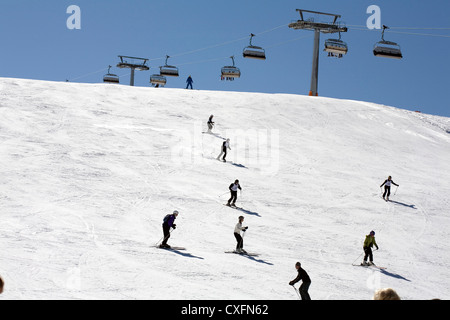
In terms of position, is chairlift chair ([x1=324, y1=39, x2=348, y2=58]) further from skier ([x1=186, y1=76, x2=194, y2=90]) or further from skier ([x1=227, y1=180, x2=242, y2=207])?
skier ([x1=227, y1=180, x2=242, y2=207])

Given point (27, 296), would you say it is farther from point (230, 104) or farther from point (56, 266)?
point (230, 104)

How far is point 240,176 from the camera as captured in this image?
28.4m

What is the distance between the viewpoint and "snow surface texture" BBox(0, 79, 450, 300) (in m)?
15.3

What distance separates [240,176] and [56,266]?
14801mm

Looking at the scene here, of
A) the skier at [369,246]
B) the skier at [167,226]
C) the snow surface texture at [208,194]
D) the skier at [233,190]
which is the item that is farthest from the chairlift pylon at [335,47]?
the skier at [167,226]

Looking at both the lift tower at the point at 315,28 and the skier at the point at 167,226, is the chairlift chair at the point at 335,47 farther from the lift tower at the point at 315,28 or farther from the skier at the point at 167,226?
the skier at the point at 167,226

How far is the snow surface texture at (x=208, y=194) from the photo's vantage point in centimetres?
1528

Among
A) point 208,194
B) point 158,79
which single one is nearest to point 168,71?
point 158,79

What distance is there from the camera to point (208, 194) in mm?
25016

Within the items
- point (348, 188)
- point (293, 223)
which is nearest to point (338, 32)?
point (348, 188)

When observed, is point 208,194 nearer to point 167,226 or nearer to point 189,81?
point 167,226

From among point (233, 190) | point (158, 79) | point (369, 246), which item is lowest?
point (369, 246)

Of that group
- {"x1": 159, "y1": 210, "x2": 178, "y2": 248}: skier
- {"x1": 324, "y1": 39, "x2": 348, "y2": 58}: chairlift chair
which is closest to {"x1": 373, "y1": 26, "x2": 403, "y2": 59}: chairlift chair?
{"x1": 324, "y1": 39, "x2": 348, "y2": 58}: chairlift chair
